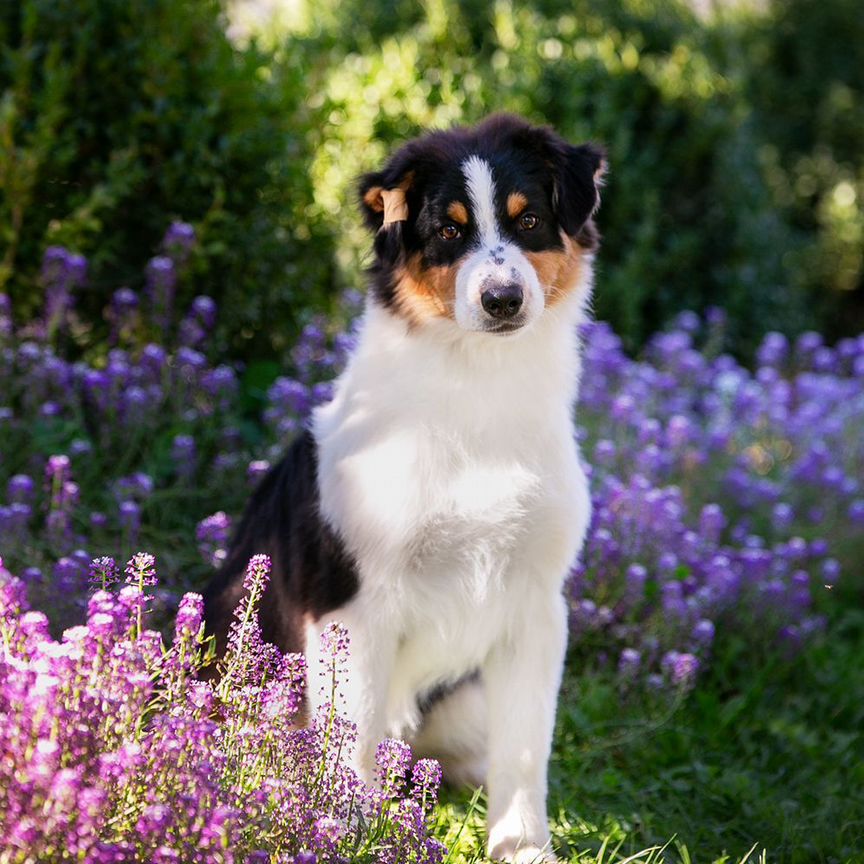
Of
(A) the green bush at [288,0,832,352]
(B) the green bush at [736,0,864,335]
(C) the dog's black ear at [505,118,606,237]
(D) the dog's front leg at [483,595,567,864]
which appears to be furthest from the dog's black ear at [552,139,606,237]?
(B) the green bush at [736,0,864,335]

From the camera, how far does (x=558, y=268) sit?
3453mm

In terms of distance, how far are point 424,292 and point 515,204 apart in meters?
0.33

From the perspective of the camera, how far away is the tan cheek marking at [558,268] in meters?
3.39

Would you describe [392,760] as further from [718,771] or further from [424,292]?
[718,771]

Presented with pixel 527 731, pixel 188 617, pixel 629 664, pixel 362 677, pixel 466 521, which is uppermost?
pixel 188 617

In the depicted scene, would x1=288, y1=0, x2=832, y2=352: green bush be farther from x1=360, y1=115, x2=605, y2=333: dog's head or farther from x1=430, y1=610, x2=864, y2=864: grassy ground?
x1=360, y1=115, x2=605, y2=333: dog's head

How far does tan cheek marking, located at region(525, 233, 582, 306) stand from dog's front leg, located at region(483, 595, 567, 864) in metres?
0.82

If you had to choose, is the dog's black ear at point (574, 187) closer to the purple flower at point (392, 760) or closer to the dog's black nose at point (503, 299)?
the dog's black nose at point (503, 299)

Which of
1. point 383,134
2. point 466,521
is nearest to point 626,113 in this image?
point 383,134

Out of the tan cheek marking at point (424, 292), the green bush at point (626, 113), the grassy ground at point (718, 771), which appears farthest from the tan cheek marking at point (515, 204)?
the green bush at point (626, 113)

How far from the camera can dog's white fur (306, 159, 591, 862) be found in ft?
10.5

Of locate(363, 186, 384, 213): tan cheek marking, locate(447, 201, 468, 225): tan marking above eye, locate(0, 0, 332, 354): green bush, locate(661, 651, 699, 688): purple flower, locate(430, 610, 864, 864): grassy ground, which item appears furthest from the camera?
locate(0, 0, 332, 354): green bush

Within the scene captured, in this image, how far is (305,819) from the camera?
257 centimetres

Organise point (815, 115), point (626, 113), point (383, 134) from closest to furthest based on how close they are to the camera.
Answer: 1. point (383, 134)
2. point (626, 113)
3. point (815, 115)
